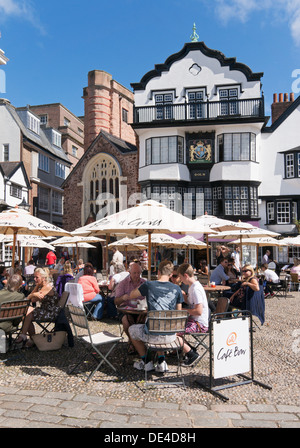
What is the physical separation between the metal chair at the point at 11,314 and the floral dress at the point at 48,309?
0.34 meters

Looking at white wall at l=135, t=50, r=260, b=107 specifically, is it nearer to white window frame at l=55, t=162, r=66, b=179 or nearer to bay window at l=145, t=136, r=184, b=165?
bay window at l=145, t=136, r=184, b=165

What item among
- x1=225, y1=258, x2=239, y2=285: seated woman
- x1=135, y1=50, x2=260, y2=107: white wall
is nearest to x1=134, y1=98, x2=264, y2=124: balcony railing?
x1=135, y1=50, x2=260, y2=107: white wall

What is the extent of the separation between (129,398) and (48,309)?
285cm

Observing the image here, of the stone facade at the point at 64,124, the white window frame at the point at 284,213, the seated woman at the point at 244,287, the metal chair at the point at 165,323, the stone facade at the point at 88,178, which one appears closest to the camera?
the metal chair at the point at 165,323

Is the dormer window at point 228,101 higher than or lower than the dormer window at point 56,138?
lower

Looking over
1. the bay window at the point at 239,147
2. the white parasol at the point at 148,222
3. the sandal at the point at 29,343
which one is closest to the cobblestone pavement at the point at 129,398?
the sandal at the point at 29,343

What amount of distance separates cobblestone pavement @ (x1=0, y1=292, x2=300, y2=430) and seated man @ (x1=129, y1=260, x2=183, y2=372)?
0.27m

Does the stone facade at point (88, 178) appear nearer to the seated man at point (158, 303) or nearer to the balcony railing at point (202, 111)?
the balcony railing at point (202, 111)

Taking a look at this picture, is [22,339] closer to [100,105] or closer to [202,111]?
[202,111]

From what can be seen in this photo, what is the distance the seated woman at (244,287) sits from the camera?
26.4ft
